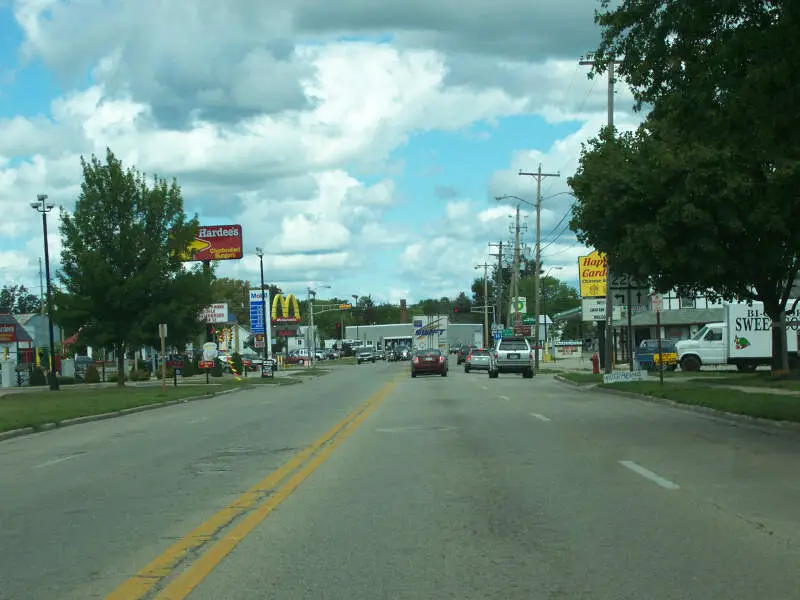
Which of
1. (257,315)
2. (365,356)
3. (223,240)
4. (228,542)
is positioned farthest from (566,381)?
(365,356)

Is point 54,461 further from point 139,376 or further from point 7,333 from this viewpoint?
point 139,376

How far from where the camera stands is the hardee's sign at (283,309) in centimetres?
9738

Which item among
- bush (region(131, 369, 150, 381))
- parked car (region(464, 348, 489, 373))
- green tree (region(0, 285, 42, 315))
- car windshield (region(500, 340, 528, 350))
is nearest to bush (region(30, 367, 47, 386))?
bush (region(131, 369, 150, 381))

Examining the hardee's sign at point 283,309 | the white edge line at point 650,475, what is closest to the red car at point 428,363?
the white edge line at point 650,475

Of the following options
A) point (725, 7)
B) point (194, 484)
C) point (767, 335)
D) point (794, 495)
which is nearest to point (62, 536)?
point (194, 484)

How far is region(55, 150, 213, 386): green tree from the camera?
4191cm

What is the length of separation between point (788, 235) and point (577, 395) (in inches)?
330

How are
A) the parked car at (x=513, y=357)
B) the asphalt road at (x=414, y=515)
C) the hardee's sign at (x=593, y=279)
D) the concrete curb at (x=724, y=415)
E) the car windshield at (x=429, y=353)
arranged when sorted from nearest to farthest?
the asphalt road at (x=414, y=515), the concrete curb at (x=724, y=415), the hardee's sign at (x=593, y=279), the parked car at (x=513, y=357), the car windshield at (x=429, y=353)

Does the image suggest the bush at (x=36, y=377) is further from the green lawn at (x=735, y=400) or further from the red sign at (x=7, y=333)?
the green lawn at (x=735, y=400)

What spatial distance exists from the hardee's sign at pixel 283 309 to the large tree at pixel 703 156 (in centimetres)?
6617

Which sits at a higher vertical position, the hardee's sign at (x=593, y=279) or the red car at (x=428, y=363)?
the hardee's sign at (x=593, y=279)

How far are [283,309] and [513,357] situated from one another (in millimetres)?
53932

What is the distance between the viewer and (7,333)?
50125mm

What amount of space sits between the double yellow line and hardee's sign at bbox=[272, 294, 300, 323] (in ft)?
272
